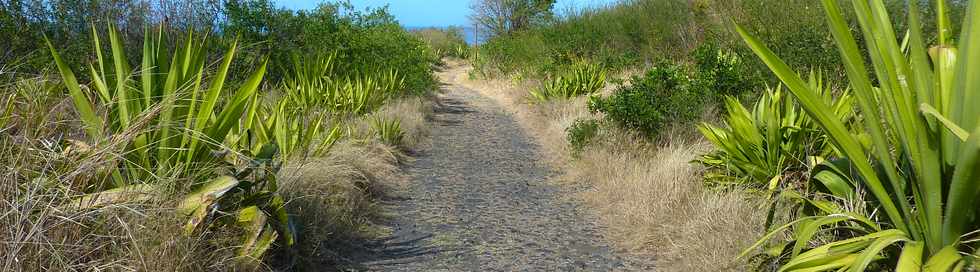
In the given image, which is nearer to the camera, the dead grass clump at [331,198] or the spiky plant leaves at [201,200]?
the spiky plant leaves at [201,200]

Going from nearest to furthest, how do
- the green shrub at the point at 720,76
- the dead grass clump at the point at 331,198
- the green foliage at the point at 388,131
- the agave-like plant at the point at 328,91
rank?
1. the dead grass clump at the point at 331,198
2. the green shrub at the point at 720,76
3. the green foliage at the point at 388,131
4. the agave-like plant at the point at 328,91

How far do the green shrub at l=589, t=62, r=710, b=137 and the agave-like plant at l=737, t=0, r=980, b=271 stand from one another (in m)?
4.88

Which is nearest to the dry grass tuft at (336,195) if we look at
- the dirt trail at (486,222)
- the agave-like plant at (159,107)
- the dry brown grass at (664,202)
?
the dirt trail at (486,222)

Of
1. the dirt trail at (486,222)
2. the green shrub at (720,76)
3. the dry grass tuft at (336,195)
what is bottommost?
the dirt trail at (486,222)

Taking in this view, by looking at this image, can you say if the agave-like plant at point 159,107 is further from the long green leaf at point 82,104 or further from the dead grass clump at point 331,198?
the dead grass clump at point 331,198

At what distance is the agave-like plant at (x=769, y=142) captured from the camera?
541 centimetres

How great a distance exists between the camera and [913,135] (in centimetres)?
296

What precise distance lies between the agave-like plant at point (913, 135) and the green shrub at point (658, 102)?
16.0 ft

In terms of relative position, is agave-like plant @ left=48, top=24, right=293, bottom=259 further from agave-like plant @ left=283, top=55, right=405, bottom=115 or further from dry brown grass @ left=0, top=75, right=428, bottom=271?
agave-like plant @ left=283, top=55, right=405, bottom=115

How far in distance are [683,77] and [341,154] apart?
3.86 m

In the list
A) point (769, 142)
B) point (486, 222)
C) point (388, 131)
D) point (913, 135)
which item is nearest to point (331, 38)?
point (388, 131)

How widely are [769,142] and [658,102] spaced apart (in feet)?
9.95

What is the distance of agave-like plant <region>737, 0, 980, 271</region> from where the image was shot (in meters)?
2.77

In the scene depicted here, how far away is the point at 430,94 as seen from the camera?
18.9m
